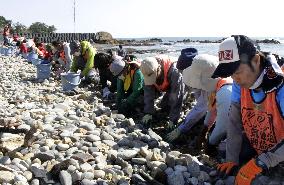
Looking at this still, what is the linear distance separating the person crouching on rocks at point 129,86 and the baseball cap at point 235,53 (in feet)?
11.3

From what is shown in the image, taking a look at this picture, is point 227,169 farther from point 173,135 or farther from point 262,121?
point 173,135

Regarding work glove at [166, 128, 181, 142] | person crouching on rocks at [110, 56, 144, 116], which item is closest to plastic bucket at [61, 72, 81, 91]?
person crouching on rocks at [110, 56, 144, 116]

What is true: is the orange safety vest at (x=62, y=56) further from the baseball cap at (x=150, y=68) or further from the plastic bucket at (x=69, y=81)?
the baseball cap at (x=150, y=68)

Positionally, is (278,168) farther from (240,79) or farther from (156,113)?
(156,113)

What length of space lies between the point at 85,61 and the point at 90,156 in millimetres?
7180

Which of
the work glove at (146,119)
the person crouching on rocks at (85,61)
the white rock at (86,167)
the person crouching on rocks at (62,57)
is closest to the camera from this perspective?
the white rock at (86,167)

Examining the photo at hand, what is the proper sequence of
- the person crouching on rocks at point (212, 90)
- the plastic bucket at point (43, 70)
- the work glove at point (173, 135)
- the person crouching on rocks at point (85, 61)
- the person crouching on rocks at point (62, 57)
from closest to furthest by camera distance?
the person crouching on rocks at point (212, 90)
the work glove at point (173, 135)
the person crouching on rocks at point (85, 61)
the plastic bucket at point (43, 70)
the person crouching on rocks at point (62, 57)

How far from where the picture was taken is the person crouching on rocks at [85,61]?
32.3ft

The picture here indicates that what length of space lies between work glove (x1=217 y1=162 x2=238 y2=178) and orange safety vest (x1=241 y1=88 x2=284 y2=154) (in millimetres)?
233

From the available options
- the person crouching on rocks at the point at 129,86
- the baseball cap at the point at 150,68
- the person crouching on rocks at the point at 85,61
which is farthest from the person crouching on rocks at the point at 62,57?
the baseball cap at the point at 150,68

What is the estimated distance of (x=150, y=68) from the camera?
16.9ft

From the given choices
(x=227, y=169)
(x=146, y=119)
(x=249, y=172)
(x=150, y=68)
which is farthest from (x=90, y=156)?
(x=146, y=119)

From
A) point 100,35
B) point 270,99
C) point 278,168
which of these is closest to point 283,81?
point 270,99

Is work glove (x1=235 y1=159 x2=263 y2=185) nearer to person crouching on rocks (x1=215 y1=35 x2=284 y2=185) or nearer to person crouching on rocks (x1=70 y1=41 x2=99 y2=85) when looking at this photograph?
person crouching on rocks (x1=215 y1=35 x2=284 y2=185)
